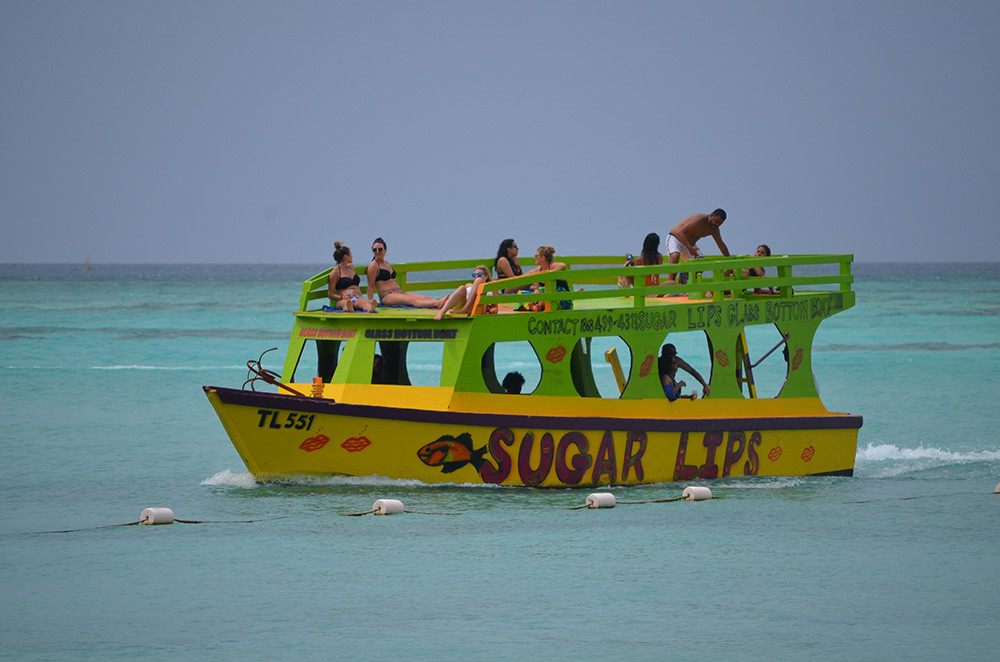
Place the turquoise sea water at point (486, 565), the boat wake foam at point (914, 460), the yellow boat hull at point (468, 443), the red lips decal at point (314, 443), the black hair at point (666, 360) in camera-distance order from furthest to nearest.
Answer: the boat wake foam at point (914, 460)
the black hair at point (666, 360)
the red lips decal at point (314, 443)
the yellow boat hull at point (468, 443)
the turquoise sea water at point (486, 565)

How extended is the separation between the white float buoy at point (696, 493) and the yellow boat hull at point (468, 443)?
2.47ft

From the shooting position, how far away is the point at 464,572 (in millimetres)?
10773

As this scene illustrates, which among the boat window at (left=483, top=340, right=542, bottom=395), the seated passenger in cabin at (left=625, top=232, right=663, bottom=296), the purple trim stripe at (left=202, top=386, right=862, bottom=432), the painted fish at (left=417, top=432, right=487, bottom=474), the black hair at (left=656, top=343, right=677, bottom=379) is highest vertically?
the seated passenger in cabin at (left=625, top=232, right=663, bottom=296)

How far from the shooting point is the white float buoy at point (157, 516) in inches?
489

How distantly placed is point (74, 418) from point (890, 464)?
13794 mm

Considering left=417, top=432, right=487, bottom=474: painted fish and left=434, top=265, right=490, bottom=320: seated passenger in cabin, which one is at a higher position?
left=434, top=265, right=490, bottom=320: seated passenger in cabin

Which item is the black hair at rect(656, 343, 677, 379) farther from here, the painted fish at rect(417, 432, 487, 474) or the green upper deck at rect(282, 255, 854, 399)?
the painted fish at rect(417, 432, 487, 474)

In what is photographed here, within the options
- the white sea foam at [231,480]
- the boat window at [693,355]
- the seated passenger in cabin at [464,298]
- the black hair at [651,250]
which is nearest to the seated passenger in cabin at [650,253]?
the black hair at [651,250]

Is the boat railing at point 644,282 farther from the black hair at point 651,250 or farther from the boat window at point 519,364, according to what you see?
the boat window at point 519,364

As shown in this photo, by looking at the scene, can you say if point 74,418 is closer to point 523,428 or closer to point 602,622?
point 523,428

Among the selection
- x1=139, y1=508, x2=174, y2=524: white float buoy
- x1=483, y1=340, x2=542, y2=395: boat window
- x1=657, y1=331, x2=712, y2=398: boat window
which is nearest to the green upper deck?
x1=139, y1=508, x2=174, y2=524: white float buoy

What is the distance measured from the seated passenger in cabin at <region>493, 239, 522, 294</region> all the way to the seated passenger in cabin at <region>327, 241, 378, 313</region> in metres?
1.54

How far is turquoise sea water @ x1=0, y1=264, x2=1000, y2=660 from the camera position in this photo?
891 centimetres

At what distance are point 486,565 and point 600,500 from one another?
2.24m
